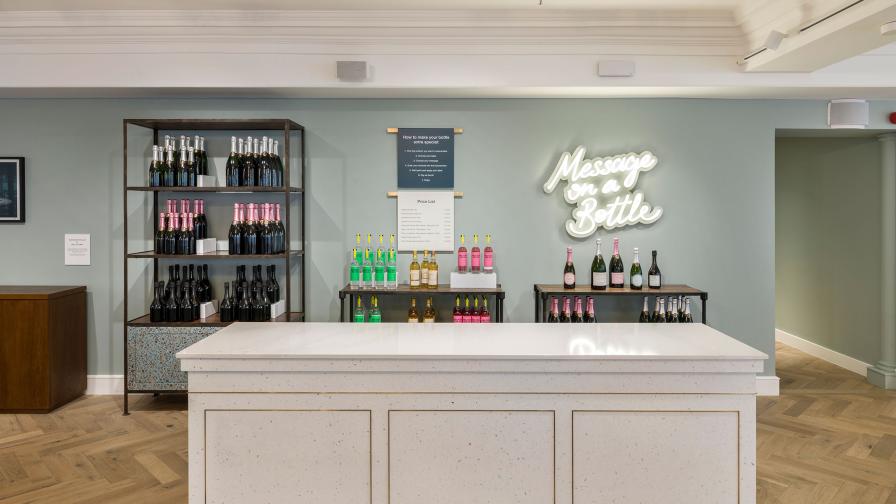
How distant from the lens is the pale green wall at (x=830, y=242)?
5.14 metres

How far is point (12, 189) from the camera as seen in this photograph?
462 centimetres

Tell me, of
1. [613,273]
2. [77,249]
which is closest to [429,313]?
[613,273]

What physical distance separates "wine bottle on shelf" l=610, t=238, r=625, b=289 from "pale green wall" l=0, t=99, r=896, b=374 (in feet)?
0.51

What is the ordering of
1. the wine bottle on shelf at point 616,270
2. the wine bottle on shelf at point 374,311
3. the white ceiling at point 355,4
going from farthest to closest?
the wine bottle on shelf at point 616,270 → the wine bottle on shelf at point 374,311 → the white ceiling at point 355,4

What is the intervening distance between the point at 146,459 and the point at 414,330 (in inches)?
73.8

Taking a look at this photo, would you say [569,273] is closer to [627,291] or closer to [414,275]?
[627,291]

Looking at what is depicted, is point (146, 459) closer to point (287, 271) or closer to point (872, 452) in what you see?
point (287, 271)

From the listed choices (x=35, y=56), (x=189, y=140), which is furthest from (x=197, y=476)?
(x=35, y=56)

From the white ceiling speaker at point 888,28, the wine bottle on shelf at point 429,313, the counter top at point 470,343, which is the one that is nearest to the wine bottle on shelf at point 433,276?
the wine bottle on shelf at point 429,313

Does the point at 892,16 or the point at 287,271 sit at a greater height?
the point at 892,16

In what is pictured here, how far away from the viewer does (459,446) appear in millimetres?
2213

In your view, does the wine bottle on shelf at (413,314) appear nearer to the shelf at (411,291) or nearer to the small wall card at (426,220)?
the shelf at (411,291)

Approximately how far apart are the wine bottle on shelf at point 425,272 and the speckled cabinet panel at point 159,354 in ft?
4.63

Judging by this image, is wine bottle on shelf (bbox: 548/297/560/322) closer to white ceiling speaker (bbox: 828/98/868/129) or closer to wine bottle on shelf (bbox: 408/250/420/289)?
wine bottle on shelf (bbox: 408/250/420/289)
